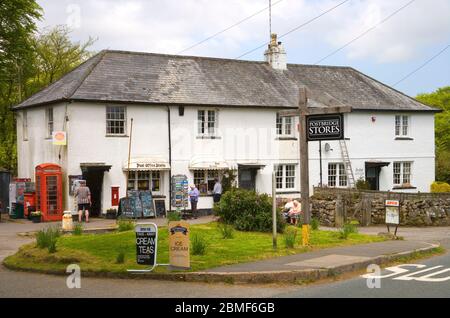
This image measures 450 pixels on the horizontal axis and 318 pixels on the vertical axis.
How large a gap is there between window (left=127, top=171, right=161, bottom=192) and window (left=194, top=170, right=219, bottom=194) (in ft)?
7.06

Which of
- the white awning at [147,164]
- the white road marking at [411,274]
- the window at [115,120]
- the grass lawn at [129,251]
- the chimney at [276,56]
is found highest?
the chimney at [276,56]

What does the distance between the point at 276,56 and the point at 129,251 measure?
88.1 feet

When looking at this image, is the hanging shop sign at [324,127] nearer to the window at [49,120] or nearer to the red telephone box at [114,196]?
the red telephone box at [114,196]

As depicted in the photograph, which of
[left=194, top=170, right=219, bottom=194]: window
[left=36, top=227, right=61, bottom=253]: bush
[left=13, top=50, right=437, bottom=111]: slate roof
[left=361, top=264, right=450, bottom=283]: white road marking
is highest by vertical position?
[left=13, top=50, right=437, bottom=111]: slate roof

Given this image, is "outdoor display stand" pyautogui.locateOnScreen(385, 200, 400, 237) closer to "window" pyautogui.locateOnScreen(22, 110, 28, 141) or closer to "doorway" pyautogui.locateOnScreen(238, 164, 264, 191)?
"doorway" pyautogui.locateOnScreen(238, 164, 264, 191)

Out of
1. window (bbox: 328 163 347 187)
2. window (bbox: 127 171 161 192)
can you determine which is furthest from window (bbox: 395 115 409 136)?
window (bbox: 127 171 161 192)

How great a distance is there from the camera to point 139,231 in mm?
13828

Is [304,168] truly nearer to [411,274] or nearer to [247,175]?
[411,274]

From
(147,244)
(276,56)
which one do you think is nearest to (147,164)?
(276,56)

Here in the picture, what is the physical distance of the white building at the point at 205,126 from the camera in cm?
3123

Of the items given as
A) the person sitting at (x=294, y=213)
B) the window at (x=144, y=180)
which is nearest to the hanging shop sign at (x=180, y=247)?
the person sitting at (x=294, y=213)

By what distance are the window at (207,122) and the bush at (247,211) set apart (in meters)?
12.6

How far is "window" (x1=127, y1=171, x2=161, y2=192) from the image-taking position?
1262 inches

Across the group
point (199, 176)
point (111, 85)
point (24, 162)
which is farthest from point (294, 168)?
point (24, 162)
